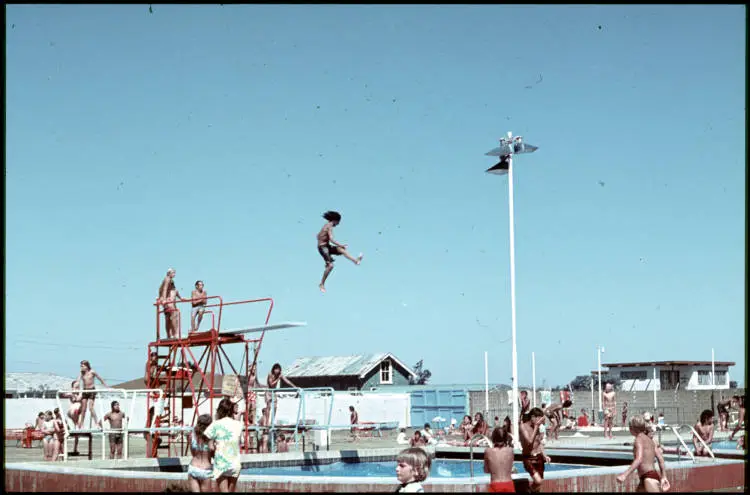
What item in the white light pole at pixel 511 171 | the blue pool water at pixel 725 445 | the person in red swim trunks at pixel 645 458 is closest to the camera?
the person in red swim trunks at pixel 645 458

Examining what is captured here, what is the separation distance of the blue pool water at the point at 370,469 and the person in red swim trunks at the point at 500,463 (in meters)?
9.04

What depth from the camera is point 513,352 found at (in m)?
21.7

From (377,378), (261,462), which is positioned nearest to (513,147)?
(261,462)

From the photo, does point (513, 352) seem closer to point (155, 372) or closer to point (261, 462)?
point (261, 462)

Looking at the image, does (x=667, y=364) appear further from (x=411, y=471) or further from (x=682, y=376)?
(x=411, y=471)

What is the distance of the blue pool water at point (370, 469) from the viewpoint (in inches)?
743

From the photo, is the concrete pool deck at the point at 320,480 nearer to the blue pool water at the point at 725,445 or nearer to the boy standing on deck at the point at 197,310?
the boy standing on deck at the point at 197,310

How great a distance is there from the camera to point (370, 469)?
2002 centimetres

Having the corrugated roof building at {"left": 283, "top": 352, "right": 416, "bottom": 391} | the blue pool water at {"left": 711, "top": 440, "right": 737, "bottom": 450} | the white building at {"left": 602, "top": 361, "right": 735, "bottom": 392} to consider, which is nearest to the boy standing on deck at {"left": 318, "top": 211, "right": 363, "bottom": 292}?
the blue pool water at {"left": 711, "top": 440, "right": 737, "bottom": 450}

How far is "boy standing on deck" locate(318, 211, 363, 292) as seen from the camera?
1652 cm

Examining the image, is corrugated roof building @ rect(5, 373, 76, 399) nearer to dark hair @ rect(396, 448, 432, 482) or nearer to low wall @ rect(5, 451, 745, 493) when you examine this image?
low wall @ rect(5, 451, 745, 493)

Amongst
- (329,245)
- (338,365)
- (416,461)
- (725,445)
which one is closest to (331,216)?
(329,245)

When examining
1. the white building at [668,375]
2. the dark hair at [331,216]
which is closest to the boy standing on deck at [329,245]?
the dark hair at [331,216]

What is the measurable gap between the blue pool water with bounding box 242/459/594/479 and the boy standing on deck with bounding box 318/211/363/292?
4477 millimetres
